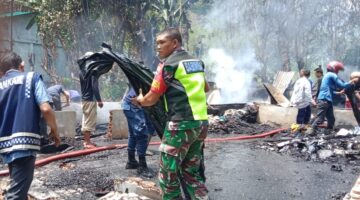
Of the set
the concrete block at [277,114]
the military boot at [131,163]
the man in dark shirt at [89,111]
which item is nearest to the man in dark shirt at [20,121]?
the military boot at [131,163]

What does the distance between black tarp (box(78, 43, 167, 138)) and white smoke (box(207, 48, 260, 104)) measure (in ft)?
51.3

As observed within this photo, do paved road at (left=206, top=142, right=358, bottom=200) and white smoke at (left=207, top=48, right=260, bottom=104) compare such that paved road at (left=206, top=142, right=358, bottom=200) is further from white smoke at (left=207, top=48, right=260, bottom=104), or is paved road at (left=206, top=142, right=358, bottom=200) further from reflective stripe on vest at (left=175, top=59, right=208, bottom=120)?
white smoke at (left=207, top=48, right=260, bottom=104)

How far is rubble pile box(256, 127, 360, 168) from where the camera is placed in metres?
7.12

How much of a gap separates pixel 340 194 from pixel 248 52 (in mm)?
25604

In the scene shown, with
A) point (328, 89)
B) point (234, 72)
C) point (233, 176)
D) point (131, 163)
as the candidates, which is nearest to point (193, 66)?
point (233, 176)

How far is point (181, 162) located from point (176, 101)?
60 cm

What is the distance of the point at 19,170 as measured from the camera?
350cm

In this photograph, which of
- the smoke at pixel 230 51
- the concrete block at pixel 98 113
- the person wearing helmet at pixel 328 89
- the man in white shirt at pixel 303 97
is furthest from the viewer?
the smoke at pixel 230 51

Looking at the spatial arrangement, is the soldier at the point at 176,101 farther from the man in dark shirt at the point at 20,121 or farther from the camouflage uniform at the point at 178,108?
the man in dark shirt at the point at 20,121

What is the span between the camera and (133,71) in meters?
4.47

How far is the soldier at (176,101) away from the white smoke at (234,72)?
16620mm

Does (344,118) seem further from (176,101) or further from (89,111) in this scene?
(176,101)

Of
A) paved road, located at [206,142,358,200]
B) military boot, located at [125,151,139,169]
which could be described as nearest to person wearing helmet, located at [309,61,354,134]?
paved road, located at [206,142,358,200]

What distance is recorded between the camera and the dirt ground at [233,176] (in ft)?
16.0
